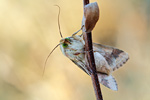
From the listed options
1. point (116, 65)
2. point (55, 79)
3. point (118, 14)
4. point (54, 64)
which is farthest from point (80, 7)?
point (116, 65)

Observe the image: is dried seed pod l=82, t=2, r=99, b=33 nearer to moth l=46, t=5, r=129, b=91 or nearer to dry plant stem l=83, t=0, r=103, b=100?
dry plant stem l=83, t=0, r=103, b=100

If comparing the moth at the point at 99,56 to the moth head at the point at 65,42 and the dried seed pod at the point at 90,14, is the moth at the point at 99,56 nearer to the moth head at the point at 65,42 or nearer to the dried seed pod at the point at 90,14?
the moth head at the point at 65,42

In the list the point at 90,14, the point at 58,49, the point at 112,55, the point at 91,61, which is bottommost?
the point at 58,49

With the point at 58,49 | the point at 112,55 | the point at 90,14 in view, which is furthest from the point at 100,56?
the point at 58,49

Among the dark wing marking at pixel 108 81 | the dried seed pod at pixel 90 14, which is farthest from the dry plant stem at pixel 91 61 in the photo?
the dark wing marking at pixel 108 81

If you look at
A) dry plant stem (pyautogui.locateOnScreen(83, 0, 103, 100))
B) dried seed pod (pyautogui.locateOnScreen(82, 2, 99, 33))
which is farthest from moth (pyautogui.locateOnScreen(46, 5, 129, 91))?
dried seed pod (pyautogui.locateOnScreen(82, 2, 99, 33))

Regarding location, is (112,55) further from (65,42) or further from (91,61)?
(91,61)

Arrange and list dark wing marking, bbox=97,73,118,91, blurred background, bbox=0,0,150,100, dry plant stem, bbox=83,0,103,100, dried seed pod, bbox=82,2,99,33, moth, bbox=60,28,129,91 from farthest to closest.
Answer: blurred background, bbox=0,0,150,100
dark wing marking, bbox=97,73,118,91
moth, bbox=60,28,129,91
dry plant stem, bbox=83,0,103,100
dried seed pod, bbox=82,2,99,33

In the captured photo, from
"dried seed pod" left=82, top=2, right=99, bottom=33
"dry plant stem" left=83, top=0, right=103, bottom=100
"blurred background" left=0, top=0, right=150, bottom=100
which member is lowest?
"blurred background" left=0, top=0, right=150, bottom=100
